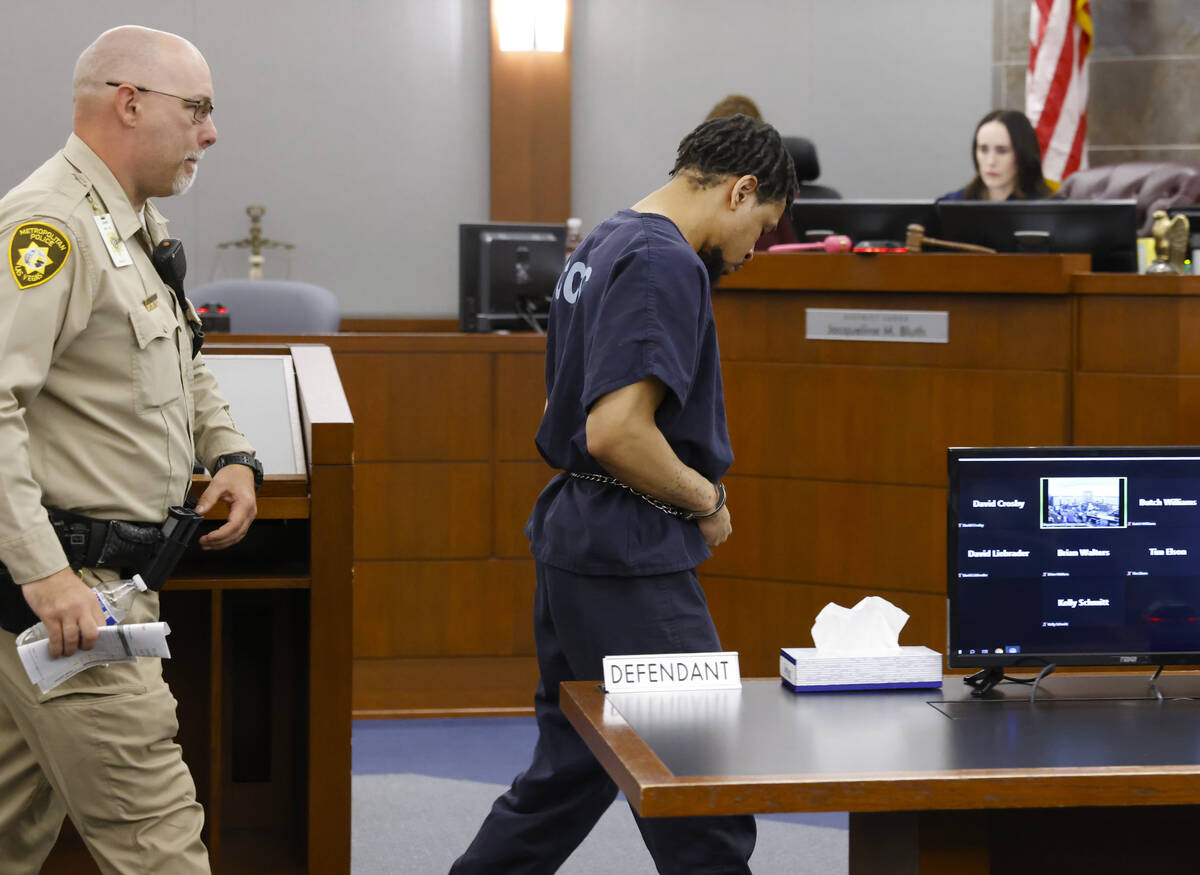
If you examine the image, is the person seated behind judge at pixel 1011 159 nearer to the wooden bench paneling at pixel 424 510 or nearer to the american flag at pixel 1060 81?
the wooden bench paneling at pixel 424 510

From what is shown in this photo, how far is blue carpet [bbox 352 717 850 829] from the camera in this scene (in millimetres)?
3660

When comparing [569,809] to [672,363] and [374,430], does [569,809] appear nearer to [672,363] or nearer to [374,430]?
[672,363]

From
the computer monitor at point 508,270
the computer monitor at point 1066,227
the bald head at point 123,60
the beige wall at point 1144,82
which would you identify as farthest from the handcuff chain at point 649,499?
the beige wall at point 1144,82

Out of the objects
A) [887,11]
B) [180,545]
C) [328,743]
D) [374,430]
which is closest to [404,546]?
[374,430]

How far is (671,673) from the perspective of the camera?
68.7 inches

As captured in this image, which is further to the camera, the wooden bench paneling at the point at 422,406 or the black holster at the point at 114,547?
the wooden bench paneling at the point at 422,406

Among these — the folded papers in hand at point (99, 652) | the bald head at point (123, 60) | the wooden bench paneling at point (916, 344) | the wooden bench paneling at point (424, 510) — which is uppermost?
the bald head at point (123, 60)

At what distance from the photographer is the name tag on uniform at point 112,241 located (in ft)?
5.84

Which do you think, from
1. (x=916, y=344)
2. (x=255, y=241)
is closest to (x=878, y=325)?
(x=916, y=344)

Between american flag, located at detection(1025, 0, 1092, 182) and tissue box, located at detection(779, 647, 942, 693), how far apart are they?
17.0 ft

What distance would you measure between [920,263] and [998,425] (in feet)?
1.46

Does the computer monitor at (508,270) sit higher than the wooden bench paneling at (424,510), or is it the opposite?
the computer monitor at (508,270)

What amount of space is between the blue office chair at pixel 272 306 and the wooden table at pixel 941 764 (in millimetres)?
3565

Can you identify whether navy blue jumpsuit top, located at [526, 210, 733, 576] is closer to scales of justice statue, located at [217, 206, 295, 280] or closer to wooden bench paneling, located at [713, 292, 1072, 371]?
wooden bench paneling, located at [713, 292, 1072, 371]
